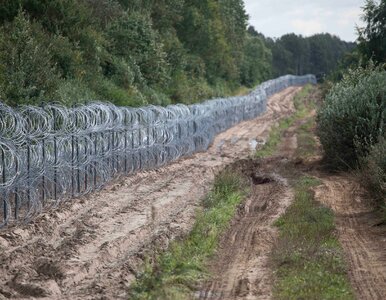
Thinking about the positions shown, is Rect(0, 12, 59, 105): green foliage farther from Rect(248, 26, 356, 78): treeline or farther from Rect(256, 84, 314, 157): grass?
Rect(248, 26, 356, 78): treeline

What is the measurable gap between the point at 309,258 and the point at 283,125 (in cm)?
3198

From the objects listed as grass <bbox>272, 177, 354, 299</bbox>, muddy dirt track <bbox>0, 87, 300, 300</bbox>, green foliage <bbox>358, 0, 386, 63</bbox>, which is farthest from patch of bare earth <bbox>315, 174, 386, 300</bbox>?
green foliage <bbox>358, 0, 386, 63</bbox>

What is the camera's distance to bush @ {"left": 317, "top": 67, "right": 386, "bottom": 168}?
19.1 m

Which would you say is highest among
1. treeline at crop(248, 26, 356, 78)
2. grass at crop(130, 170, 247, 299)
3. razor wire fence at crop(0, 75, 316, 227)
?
treeline at crop(248, 26, 356, 78)

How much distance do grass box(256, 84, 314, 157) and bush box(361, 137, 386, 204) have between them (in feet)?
36.9

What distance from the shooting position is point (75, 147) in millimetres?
15664

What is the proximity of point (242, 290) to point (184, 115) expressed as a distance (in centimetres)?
1434

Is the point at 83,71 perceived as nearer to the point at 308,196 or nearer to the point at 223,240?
the point at 308,196

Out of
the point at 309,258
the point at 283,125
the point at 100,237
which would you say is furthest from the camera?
→ the point at 283,125

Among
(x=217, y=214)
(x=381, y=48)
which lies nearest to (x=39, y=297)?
(x=217, y=214)

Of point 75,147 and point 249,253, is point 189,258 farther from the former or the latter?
point 75,147

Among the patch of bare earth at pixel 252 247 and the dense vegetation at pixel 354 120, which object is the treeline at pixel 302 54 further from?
the patch of bare earth at pixel 252 247

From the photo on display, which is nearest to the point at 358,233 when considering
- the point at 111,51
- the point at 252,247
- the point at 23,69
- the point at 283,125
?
the point at 252,247

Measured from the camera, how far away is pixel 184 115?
77.0 ft
